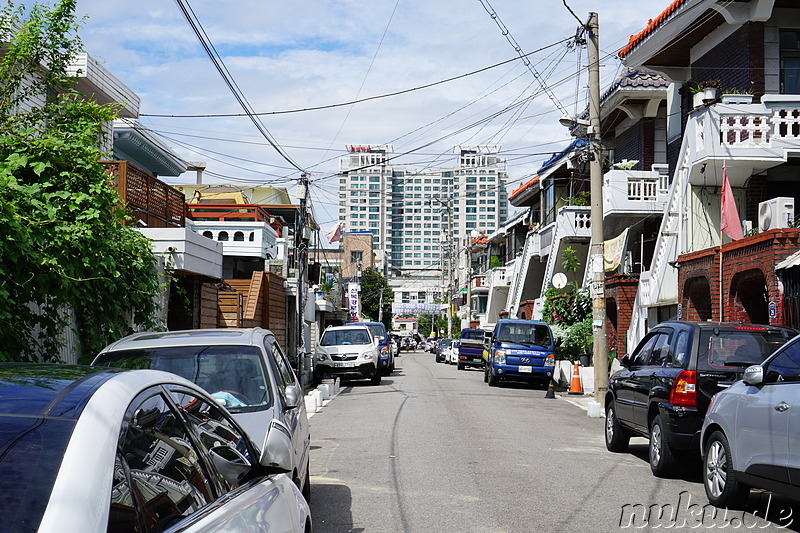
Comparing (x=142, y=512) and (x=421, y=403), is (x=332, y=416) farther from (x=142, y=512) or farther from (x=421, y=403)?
(x=142, y=512)

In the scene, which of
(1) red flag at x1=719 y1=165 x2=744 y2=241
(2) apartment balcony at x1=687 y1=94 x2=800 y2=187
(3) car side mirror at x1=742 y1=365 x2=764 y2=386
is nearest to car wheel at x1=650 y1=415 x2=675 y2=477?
(3) car side mirror at x1=742 y1=365 x2=764 y2=386

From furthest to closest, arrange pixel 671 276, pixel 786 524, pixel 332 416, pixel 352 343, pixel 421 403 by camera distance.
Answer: pixel 352 343
pixel 671 276
pixel 421 403
pixel 332 416
pixel 786 524

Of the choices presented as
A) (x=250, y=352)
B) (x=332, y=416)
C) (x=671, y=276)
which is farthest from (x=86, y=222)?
(x=671, y=276)

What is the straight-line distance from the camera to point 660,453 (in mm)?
9977

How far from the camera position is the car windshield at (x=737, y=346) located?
970 cm

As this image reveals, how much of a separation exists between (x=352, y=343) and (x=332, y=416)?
33.0 ft

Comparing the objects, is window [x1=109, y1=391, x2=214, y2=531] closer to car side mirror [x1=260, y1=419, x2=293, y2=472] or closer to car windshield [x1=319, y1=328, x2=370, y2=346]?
car side mirror [x1=260, y1=419, x2=293, y2=472]

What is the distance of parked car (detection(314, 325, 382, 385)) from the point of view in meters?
26.6

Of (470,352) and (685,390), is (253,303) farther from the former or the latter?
(470,352)

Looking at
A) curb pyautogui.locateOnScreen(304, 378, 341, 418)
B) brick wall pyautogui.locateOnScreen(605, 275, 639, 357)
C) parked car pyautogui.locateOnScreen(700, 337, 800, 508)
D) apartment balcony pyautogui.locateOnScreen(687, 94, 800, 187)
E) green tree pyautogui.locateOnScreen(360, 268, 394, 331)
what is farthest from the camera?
green tree pyautogui.locateOnScreen(360, 268, 394, 331)

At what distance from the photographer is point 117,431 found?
2.74 metres

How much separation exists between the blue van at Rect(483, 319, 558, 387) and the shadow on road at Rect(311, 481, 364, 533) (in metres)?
16.5

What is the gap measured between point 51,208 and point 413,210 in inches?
6843

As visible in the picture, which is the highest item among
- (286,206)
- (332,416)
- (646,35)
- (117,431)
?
(646,35)
